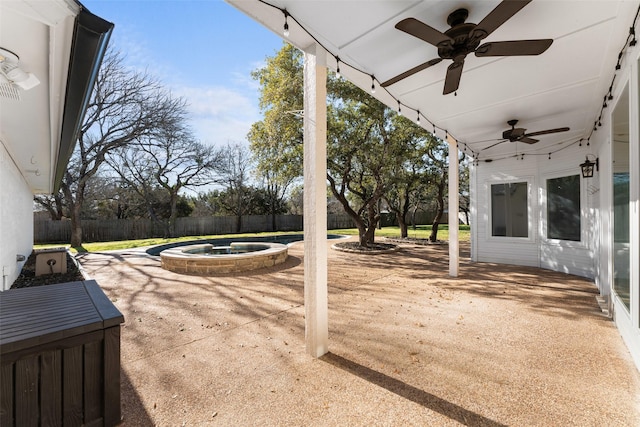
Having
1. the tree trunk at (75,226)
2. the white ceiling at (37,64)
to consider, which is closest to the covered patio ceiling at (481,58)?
the white ceiling at (37,64)

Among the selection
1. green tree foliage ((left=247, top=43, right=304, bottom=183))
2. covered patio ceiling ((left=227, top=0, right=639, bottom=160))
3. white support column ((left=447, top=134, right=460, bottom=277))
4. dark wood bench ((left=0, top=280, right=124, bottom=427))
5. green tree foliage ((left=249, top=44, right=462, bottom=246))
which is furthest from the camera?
green tree foliage ((left=249, top=44, right=462, bottom=246))

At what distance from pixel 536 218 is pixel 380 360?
6.38 meters

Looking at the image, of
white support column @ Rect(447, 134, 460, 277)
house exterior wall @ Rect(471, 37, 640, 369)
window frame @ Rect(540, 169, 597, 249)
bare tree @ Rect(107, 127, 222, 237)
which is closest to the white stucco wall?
white support column @ Rect(447, 134, 460, 277)

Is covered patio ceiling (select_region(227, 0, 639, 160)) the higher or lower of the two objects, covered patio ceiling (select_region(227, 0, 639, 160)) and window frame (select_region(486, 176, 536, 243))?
the higher

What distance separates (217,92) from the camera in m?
13.9

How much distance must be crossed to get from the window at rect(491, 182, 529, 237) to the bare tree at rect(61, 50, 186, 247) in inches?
511

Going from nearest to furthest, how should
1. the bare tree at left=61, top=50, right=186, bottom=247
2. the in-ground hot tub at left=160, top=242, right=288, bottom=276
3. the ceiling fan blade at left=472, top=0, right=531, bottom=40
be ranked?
the ceiling fan blade at left=472, top=0, right=531, bottom=40, the in-ground hot tub at left=160, top=242, right=288, bottom=276, the bare tree at left=61, top=50, right=186, bottom=247

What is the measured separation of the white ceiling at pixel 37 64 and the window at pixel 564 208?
8213 mm

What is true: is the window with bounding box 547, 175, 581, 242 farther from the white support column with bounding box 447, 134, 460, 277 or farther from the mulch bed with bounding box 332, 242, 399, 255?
the mulch bed with bounding box 332, 242, 399, 255

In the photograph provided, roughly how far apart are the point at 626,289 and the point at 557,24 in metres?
2.71

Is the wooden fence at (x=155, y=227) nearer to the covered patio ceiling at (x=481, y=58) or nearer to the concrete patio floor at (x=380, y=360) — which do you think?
the concrete patio floor at (x=380, y=360)

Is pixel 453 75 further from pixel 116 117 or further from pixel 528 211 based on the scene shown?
pixel 116 117

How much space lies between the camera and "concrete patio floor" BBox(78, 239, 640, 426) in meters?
1.91

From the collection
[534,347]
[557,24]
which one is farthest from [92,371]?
[557,24]
